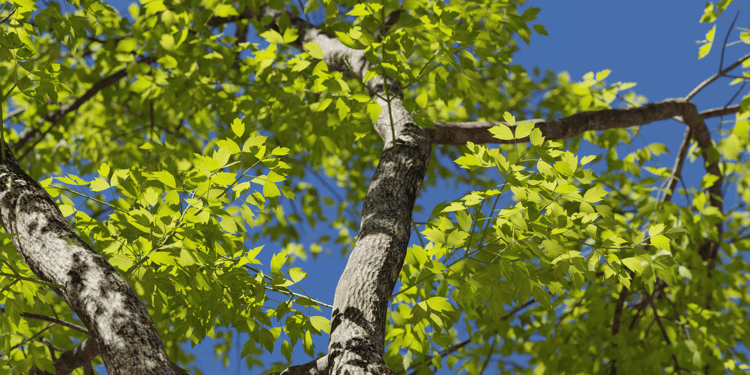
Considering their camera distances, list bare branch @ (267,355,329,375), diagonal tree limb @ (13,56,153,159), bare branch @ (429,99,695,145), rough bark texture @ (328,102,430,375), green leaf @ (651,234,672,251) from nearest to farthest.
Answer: rough bark texture @ (328,102,430,375) < bare branch @ (267,355,329,375) < green leaf @ (651,234,672,251) < bare branch @ (429,99,695,145) < diagonal tree limb @ (13,56,153,159)

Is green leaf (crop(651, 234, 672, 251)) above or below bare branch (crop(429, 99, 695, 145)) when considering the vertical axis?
below

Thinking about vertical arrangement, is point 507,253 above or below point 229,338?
below

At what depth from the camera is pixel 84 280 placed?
163 centimetres

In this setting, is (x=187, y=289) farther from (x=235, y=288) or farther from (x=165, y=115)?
(x=165, y=115)

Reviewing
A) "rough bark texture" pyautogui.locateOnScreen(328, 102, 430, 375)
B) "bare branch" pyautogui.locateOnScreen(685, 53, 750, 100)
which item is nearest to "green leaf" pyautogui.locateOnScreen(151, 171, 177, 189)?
"rough bark texture" pyautogui.locateOnScreen(328, 102, 430, 375)

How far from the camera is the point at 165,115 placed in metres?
5.96

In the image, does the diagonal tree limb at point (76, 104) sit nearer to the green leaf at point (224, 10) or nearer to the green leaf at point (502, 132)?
the green leaf at point (224, 10)

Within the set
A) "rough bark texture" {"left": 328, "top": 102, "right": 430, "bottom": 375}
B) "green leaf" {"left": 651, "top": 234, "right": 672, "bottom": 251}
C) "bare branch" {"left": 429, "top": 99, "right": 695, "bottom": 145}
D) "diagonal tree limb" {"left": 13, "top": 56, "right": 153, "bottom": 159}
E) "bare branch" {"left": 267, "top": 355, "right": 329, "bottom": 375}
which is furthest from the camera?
"diagonal tree limb" {"left": 13, "top": 56, "right": 153, "bottom": 159}

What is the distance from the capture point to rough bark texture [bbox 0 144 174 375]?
1.48 m

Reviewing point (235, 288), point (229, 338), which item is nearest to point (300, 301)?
point (235, 288)

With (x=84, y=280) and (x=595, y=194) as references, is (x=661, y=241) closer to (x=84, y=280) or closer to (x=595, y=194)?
(x=595, y=194)

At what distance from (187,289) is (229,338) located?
12.0 ft

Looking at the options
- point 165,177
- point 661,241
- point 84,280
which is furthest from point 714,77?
point 84,280

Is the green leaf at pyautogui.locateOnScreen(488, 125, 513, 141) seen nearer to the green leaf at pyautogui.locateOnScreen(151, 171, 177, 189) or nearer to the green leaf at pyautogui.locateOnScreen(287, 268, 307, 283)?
the green leaf at pyautogui.locateOnScreen(287, 268, 307, 283)
